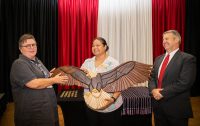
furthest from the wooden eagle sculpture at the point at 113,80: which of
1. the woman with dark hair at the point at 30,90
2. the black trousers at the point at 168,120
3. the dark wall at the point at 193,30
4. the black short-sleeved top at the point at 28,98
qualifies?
the dark wall at the point at 193,30

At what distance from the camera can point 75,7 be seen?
18.5 feet

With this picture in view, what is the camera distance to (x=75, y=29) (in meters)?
5.68

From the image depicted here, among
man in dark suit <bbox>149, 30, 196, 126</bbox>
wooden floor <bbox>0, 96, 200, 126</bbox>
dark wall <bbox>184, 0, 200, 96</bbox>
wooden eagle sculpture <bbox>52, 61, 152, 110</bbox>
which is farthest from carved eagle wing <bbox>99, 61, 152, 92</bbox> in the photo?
dark wall <bbox>184, 0, 200, 96</bbox>

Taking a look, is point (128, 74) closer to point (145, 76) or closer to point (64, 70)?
point (145, 76)

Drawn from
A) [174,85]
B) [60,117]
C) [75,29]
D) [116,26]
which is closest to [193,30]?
[116,26]

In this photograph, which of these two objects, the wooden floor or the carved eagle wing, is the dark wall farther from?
the carved eagle wing

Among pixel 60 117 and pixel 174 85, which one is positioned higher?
pixel 174 85

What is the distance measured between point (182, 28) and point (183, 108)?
3862 mm

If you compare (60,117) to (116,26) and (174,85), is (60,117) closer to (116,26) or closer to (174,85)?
(116,26)

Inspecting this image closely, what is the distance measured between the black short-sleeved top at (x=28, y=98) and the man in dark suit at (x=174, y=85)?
1.10 m

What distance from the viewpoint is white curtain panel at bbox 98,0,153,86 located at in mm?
5707

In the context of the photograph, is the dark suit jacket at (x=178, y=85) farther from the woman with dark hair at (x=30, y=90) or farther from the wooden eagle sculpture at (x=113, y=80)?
the woman with dark hair at (x=30, y=90)

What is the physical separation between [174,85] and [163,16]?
3.69 meters

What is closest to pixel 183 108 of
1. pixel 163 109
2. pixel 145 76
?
pixel 163 109
